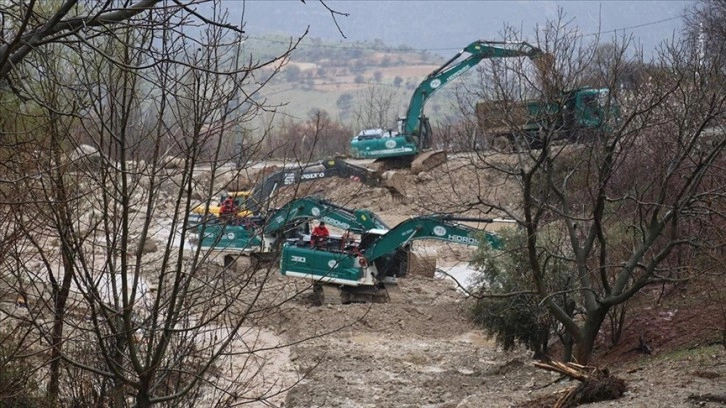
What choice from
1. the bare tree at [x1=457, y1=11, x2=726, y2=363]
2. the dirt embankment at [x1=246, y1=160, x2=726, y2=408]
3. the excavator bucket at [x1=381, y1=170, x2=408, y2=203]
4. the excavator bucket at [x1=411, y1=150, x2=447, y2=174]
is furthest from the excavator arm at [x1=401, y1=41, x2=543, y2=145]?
the bare tree at [x1=457, y1=11, x2=726, y2=363]

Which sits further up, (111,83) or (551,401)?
(111,83)

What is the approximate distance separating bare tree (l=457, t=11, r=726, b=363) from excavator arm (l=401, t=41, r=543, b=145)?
786cm

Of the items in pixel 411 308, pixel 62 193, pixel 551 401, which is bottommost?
pixel 411 308

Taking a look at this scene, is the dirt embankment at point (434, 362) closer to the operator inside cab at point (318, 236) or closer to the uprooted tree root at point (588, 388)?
the uprooted tree root at point (588, 388)

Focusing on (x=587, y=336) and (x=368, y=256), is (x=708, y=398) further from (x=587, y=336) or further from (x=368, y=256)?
(x=368, y=256)

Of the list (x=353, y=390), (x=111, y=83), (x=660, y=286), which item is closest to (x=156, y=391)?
(x=111, y=83)

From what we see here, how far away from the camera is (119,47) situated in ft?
26.9

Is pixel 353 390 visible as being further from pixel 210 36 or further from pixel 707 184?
pixel 210 36

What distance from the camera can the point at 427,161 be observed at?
3962 cm

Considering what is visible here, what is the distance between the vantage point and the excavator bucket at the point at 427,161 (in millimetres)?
39500

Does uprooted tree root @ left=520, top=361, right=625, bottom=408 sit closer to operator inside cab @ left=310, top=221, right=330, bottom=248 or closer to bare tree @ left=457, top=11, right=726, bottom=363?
bare tree @ left=457, top=11, right=726, bottom=363

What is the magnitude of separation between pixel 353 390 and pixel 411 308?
696 centimetres

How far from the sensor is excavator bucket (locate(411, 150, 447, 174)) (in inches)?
1555

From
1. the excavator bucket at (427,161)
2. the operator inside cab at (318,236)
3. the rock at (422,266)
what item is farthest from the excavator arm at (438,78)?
the operator inside cab at (318,236)
